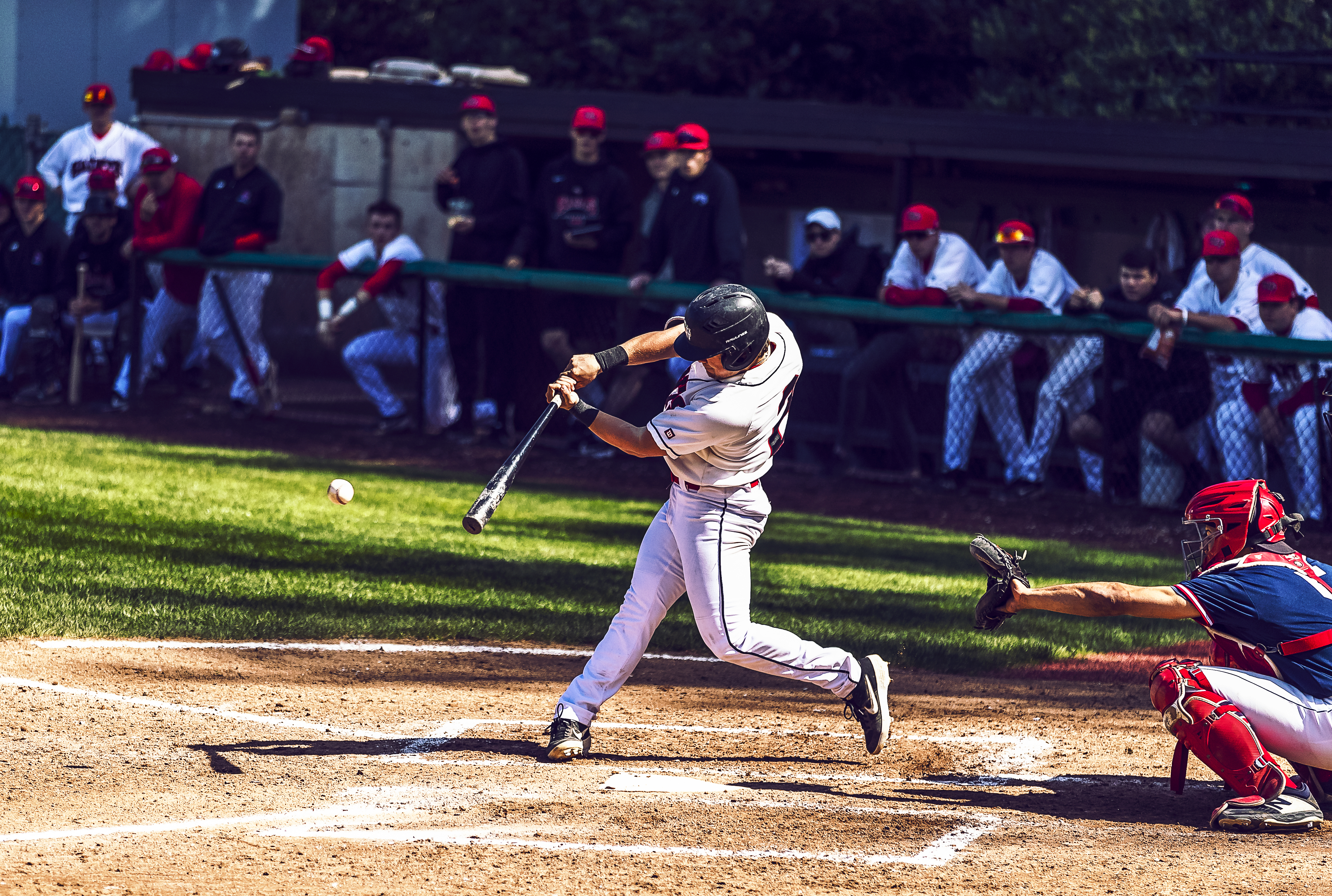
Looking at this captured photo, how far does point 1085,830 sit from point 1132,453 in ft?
20.1

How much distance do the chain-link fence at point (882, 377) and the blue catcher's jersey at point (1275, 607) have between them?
517 cm

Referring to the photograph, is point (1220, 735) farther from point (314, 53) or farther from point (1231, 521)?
point (314, 53)

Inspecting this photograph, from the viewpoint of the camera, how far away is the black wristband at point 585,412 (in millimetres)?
5648

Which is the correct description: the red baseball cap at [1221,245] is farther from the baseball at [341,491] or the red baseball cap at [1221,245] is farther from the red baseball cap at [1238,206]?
the baseball at [341,491]

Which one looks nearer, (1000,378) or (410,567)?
(410,567)

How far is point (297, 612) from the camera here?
26.2 ft

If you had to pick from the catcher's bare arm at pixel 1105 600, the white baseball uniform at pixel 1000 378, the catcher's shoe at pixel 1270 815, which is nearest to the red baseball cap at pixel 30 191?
the white baseball uniform at pixel 1000 378

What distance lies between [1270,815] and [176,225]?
10.7 meters

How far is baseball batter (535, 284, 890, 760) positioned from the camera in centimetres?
552

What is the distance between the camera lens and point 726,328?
5.46 metres

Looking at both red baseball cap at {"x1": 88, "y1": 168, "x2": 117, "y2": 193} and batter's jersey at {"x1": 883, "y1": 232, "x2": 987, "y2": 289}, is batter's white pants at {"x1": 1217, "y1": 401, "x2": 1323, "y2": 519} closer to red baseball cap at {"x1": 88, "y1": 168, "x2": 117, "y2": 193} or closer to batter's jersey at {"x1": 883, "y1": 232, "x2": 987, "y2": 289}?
batter's jersey at {"x1": 883, "y1": 232, "x2": 987, "y2": 289}

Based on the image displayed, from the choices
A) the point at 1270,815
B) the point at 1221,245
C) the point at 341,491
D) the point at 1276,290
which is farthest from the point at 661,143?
the point at 1270,815

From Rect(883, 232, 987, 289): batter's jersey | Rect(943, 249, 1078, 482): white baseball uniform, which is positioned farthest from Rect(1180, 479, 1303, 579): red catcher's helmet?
Rect(883, 232, 987, 289): batter's jersey

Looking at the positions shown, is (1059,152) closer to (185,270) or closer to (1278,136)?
(1278,136)
